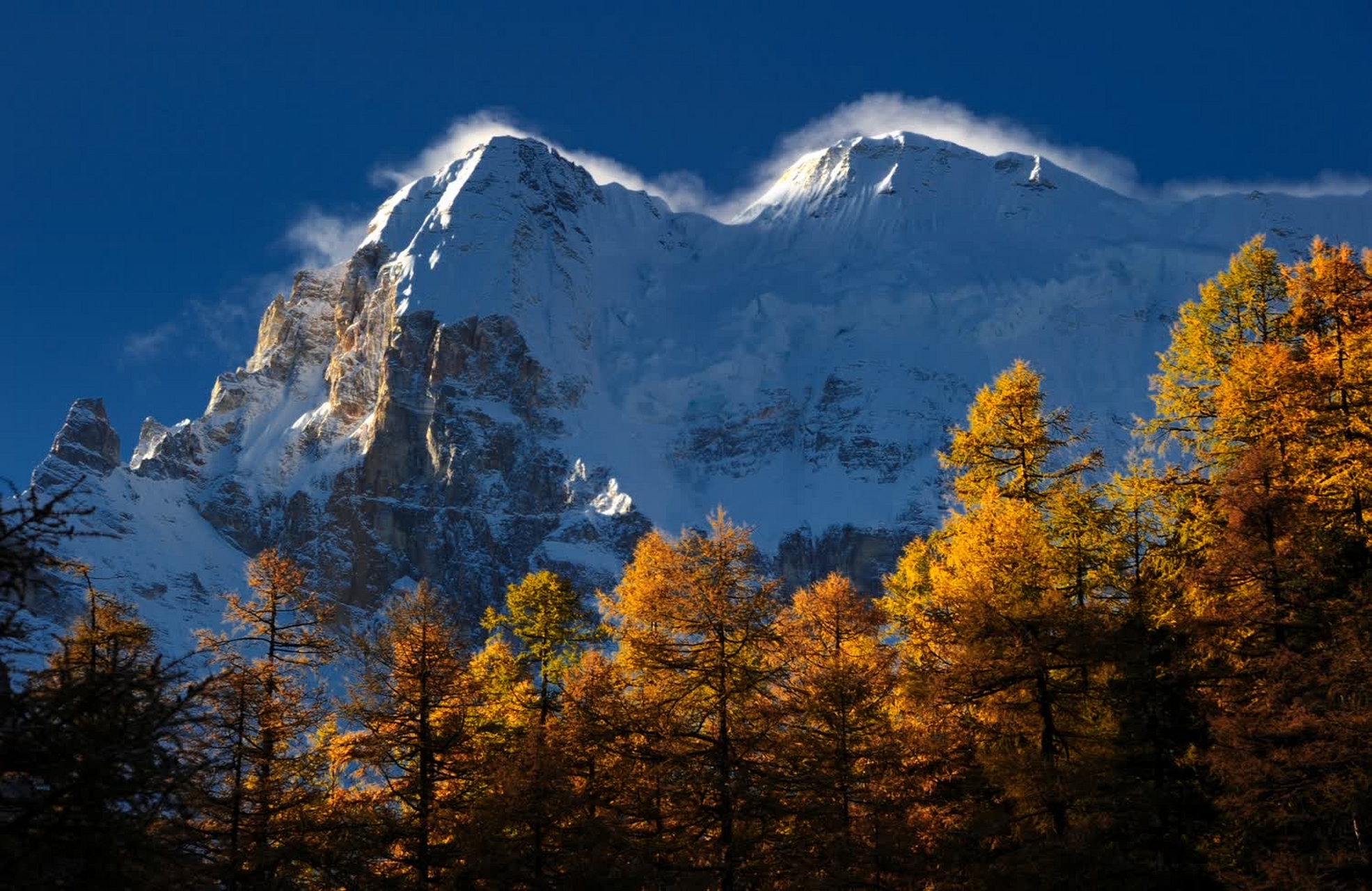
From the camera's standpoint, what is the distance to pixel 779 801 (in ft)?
68.6

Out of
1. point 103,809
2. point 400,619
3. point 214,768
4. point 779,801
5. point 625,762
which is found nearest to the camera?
point 103,809

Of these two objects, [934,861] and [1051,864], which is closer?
[1051,864]

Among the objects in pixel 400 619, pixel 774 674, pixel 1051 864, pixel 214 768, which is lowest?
pixel 1051 864

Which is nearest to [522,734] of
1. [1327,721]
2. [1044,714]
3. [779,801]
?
[779,801]

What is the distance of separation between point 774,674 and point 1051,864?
5985 mm

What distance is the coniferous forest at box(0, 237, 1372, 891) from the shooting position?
776 inches

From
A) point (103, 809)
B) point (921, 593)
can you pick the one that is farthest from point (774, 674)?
point (103, 809)

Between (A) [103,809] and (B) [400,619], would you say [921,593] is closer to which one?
(B) [400,619]

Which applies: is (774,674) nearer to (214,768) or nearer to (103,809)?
(214,768)

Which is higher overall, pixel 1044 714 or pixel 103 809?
pixel 1044 714

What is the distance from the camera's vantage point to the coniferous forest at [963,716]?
19719mm

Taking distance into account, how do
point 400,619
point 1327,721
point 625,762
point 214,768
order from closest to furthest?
point 1327,721
point 214,768
point 625,762
point 400,619

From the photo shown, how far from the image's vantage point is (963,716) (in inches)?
861

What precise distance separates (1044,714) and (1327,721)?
4.74m
